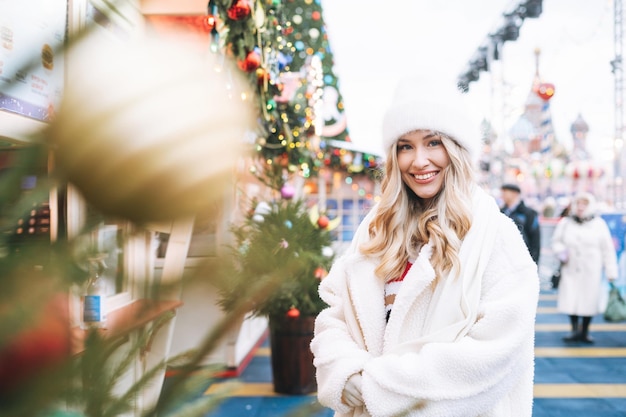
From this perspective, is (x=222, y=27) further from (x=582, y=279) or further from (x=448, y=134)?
(x=582, y=279)

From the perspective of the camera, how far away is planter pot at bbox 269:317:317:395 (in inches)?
169

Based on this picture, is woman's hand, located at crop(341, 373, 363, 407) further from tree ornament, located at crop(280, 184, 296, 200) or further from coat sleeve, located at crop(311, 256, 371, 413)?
tree ornament, located at crop(280, 184, 296, 200)

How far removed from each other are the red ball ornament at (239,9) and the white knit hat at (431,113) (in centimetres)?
200

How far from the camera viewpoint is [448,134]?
1641 millimetres

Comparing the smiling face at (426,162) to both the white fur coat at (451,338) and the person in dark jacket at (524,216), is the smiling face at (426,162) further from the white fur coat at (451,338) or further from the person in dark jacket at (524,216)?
the person in dark jacket at (524,216)

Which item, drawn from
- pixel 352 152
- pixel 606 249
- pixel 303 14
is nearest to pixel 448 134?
pixel 606 249

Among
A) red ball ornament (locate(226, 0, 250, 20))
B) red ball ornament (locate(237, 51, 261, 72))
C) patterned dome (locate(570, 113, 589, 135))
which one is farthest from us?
patterned dome (locate(570, 113, 589, 135))

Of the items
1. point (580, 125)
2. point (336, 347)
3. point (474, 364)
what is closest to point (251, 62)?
point (336, 347)

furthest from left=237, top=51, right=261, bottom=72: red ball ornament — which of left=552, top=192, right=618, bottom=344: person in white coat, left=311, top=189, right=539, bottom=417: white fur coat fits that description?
left=552, top=192, right=618, bottom=344: person in white coat

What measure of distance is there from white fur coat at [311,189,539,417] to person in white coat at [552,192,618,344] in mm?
4931

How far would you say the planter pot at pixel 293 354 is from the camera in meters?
4.29

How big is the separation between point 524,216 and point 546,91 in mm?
9691

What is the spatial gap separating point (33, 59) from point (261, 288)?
210 mm

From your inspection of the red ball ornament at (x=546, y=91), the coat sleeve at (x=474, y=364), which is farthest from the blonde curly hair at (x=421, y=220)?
the red ball ornament at (x=546, y=91)
